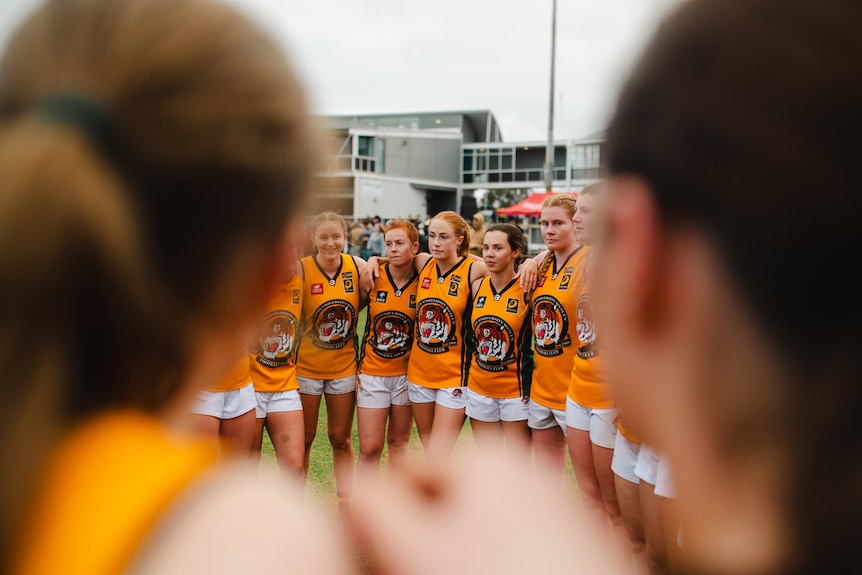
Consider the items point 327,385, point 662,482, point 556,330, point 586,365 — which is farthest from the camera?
point 327,385

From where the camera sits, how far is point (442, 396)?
536cm

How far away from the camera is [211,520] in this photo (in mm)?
601

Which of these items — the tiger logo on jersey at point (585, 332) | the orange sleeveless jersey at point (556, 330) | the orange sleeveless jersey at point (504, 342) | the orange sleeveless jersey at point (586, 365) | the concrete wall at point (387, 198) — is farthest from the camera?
the concrete wall at point (387, 198)

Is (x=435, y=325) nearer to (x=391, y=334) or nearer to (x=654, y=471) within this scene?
(x=391, y=334)

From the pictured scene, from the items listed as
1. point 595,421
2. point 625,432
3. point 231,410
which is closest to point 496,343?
point 595,421

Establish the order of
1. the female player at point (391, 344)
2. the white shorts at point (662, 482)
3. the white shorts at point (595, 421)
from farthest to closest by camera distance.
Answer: the female player at point (391, 344)
the white shorts at point (595, 421)
the white shorts at point (662, 482)

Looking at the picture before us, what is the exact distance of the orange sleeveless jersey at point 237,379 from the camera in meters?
4.49

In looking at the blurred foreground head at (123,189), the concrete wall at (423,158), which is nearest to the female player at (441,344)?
the blurred foreground head at (123,189)

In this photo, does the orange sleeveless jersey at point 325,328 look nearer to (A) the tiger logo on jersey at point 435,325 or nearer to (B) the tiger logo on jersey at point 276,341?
(B) the tiger logo on jersey at point 276,341

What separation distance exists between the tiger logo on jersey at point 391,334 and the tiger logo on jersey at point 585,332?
1.60m

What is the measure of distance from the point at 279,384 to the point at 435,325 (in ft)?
4.64

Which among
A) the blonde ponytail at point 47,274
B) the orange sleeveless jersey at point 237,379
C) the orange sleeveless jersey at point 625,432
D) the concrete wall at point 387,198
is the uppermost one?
the concrete wall at point 387,198

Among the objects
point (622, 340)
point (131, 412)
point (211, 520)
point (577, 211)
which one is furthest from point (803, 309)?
point (577, 211)

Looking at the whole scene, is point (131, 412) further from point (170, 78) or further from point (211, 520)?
point (170, 78)
